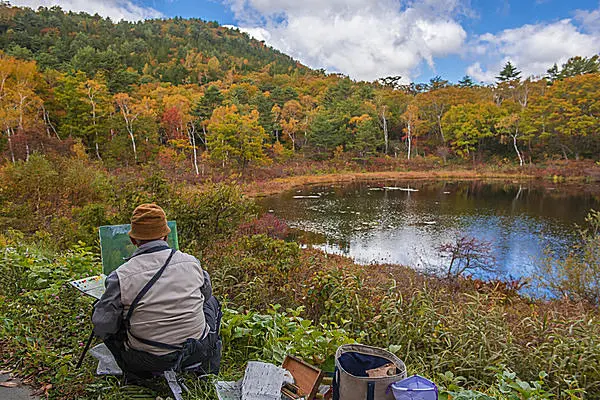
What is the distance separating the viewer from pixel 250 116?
3047 centimetres

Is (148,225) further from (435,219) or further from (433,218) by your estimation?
(433,218)

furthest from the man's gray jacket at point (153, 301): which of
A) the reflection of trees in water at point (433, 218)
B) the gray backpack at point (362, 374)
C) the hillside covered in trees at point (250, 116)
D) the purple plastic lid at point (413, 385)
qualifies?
the hillside covered in trees at point (250, 116)

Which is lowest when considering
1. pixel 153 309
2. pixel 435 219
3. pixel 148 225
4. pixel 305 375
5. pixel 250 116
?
pixel 435 219

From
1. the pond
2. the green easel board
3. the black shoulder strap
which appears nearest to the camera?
the black shoulder strap

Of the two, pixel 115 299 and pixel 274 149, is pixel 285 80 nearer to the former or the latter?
pixel 274 149

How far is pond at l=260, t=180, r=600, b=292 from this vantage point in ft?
30.7

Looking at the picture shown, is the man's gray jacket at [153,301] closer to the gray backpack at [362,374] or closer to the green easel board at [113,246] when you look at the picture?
the gray backpack at [362,374]

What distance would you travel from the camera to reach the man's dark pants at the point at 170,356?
6.11ft

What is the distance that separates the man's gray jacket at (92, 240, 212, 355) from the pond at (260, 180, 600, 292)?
708 cm

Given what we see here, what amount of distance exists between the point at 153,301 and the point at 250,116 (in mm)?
29771

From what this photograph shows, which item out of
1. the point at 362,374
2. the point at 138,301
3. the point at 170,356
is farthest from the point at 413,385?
the point at 138,301

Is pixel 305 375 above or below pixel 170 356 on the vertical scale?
below

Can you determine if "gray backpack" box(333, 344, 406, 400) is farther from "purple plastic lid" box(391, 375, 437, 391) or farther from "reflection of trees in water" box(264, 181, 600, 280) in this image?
"reflection of trees in water" box(264, 181, 600, 280)

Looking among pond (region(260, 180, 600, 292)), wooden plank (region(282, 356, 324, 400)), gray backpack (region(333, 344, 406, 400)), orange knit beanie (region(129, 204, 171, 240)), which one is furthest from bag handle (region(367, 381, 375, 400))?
pond (region(260, 180, 600, 292))
